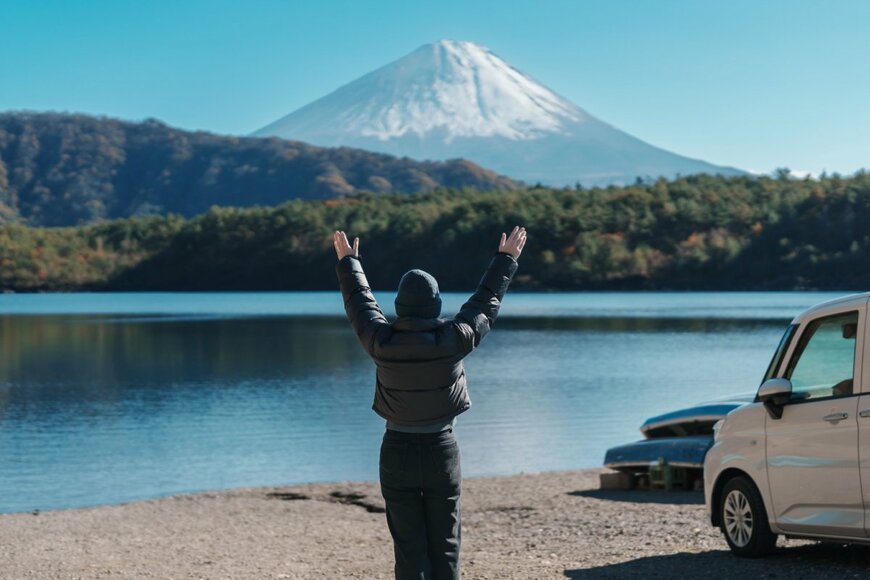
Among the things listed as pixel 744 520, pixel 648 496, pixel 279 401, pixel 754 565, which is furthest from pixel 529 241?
pixel 754 565

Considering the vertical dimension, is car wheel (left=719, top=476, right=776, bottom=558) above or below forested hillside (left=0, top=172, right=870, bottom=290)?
below

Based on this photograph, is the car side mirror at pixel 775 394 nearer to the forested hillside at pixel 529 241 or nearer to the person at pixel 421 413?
the person at pixel 421 413

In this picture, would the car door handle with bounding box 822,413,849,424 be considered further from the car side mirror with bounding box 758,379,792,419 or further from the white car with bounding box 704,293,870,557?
the car side mirror with bounding box 758,379,792,419

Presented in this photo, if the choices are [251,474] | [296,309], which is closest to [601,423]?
[251,474]

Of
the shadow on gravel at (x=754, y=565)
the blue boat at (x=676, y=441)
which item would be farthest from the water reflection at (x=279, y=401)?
the shadow on gravel at (x=754, y=565)

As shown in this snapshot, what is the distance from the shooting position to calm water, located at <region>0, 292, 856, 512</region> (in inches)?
952

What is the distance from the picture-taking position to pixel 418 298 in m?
6.33

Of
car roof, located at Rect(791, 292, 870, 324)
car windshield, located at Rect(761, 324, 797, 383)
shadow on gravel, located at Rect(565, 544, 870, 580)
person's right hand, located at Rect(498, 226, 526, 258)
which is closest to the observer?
person's right hand, located at Rect(498, 226, 526, 258)

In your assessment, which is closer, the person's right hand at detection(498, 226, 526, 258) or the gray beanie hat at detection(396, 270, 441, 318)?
the gray beanie hat at detection(396, 270, 441, 318)

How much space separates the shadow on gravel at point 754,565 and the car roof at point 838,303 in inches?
64.7

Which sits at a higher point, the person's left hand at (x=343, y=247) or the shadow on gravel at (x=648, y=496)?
the person's left hand at (x=343, y=247)

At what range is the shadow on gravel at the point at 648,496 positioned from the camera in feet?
46.7

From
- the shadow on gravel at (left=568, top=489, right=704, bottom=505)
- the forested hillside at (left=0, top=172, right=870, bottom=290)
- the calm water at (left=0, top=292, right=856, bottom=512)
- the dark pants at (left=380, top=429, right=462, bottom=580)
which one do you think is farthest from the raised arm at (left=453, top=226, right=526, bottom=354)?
the forested hillside at (left=0, top=172, right=870, bottom=290)

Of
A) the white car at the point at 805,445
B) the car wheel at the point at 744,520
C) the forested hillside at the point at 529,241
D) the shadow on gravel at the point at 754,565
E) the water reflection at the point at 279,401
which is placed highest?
the forested hillside at the point at 529,241
